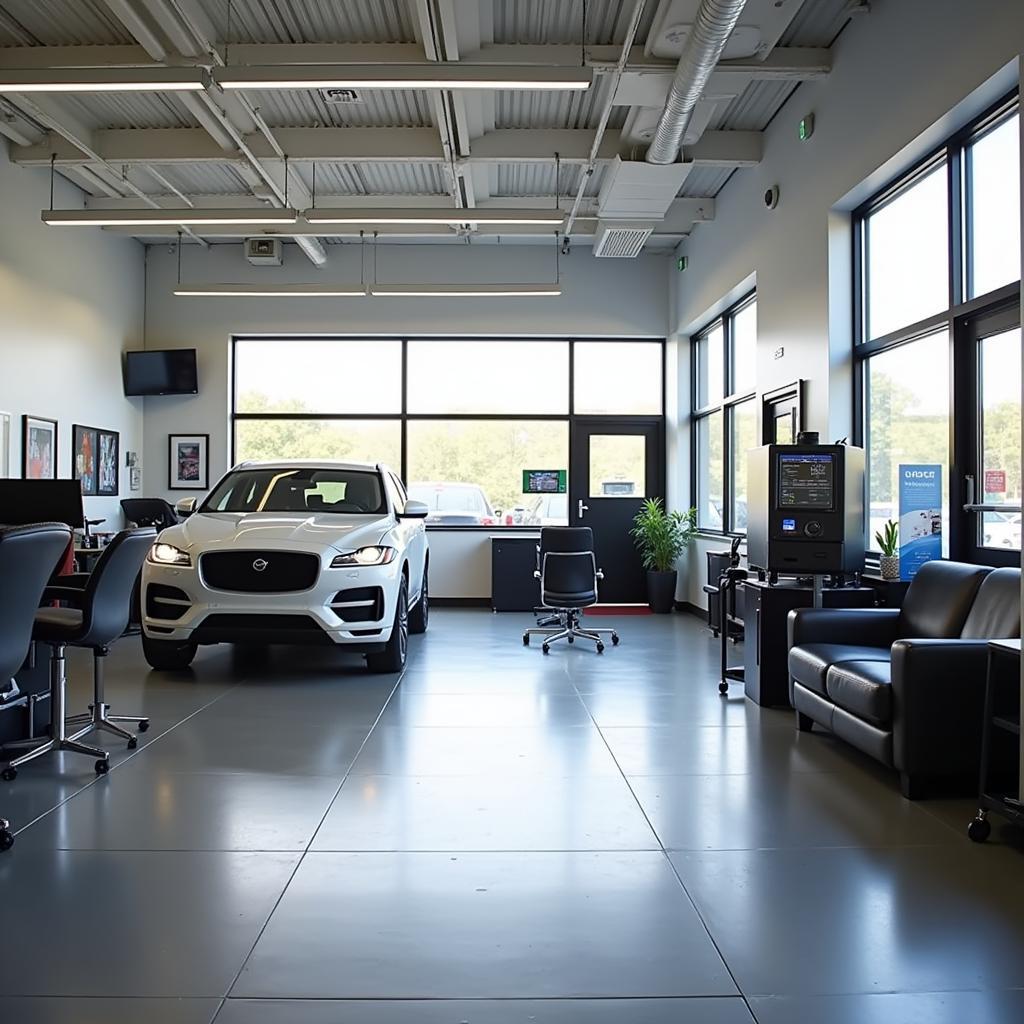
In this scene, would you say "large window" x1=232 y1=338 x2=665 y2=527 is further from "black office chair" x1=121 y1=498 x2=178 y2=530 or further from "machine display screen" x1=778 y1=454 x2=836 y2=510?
"machine display screen" x1=778 y1=454 x2=836 y2=510

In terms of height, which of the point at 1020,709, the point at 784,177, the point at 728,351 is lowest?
the point at 1020,709

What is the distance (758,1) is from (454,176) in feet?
11.3

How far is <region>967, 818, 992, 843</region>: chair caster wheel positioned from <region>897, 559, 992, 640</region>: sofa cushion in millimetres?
1232

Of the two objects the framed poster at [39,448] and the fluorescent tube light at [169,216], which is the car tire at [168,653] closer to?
the framed poster at [39,448]

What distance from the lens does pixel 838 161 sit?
6.00m

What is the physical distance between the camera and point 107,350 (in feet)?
32.4

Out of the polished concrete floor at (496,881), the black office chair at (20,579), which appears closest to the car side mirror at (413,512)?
the polished concrete floor at (496,881)

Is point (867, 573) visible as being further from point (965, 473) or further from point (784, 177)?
point (784, 177)

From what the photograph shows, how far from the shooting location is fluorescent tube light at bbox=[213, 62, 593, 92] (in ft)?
16.3

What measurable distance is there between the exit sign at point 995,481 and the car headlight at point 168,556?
4522mm

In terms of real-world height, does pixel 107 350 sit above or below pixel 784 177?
below

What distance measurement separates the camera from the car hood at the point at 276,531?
18.8ft

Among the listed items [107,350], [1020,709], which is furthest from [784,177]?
[107,350]

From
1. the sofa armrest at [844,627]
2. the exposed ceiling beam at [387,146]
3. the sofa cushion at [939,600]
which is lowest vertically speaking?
the sofa armrest at [844,627]
